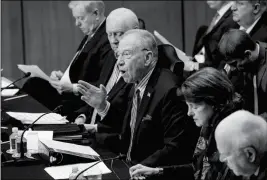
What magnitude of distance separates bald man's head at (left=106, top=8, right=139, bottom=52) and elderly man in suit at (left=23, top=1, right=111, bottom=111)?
665 mm

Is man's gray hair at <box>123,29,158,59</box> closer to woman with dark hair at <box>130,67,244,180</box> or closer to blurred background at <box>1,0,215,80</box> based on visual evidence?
woman with dark hair at <box>130,67,244,180</box>

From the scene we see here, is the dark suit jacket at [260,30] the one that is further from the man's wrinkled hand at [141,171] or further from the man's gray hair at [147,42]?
the man's wrinkled hand at [141,171]

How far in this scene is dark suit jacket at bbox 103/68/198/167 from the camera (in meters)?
3.06

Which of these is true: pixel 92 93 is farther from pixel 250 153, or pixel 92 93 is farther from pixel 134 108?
pixel 250 153

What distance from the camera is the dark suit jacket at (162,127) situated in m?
3.06

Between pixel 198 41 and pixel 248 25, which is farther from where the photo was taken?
pixel 198 41

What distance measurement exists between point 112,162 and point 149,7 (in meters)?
5.01

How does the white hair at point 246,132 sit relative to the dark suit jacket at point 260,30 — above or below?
below

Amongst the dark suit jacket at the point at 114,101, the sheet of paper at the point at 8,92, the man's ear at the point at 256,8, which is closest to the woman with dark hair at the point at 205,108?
the dark suit jacket at the point at 114,101

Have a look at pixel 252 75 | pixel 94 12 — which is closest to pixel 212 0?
pixel 94 12

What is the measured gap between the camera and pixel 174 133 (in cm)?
309

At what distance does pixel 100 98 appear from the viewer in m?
3.68

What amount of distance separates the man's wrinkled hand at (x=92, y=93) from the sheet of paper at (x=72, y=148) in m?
0.37

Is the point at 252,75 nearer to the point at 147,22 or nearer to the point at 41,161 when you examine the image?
the point at 41,161
